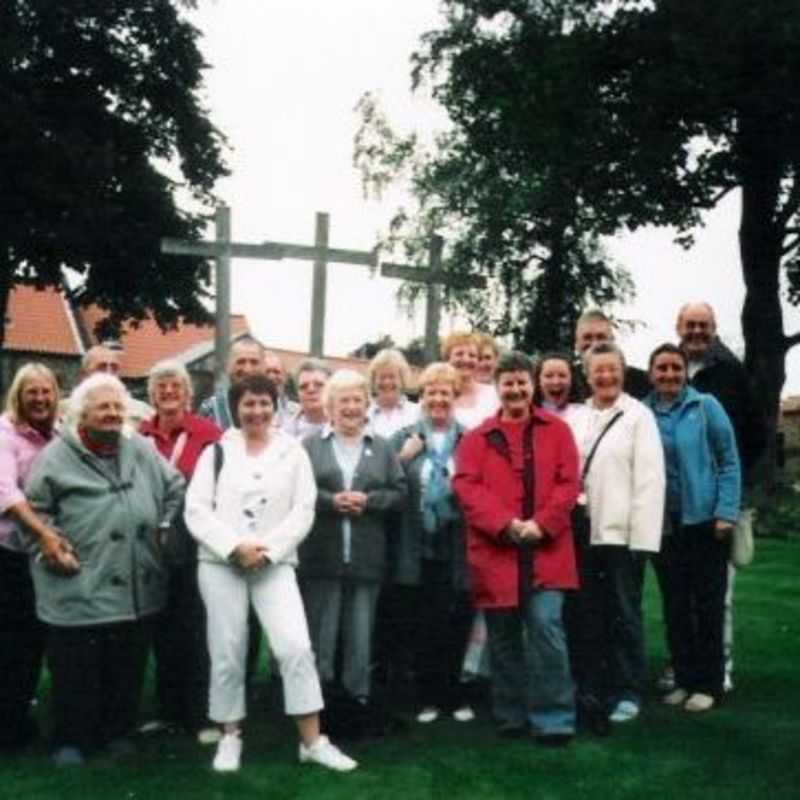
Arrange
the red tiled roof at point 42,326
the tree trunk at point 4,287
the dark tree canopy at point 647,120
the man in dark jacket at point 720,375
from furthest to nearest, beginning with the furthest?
1. the red tiled roof at point 42,326
2. the tree trunk at point 4,287
3. the dark tree canopy at point 647,120
4. the man in dark jacket at point 720,375

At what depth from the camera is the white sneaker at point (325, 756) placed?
6.01m

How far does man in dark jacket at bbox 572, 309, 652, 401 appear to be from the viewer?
23.9ft

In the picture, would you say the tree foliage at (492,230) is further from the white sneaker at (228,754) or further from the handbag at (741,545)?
the white sneaker at (228,754)

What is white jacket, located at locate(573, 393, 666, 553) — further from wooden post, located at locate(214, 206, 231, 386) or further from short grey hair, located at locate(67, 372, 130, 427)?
wooden post, located at locate(214, 206, 231, 386)

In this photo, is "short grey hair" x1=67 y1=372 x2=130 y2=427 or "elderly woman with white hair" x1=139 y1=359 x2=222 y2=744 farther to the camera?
"elderly woman with white hair" x1=139 y1=359 x2=222 y2=744

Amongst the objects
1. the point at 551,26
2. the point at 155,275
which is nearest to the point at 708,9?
the point at 551,26

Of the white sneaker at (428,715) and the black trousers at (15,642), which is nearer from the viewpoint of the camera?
Result: the black trousers at (15,642)

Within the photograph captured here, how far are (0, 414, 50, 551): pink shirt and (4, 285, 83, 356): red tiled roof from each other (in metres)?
43.7

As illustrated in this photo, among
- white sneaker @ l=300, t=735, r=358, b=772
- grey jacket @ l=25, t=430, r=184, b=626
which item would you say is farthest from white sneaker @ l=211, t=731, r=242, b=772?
grey jacket @ l=25, t=430, r=184, b=626

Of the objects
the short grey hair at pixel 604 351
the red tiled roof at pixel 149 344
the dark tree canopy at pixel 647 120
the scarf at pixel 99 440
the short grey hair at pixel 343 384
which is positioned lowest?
the scarf at pixel 99 440

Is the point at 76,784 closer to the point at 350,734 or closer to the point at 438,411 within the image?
the point at 350,734

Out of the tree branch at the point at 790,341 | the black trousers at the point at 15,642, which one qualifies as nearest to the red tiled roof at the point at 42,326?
the tree branch at the point at 790,341

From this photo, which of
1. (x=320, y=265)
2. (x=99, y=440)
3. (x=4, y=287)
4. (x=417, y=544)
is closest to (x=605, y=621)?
(x=417, y=544)

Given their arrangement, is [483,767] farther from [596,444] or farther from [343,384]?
[343,384]
